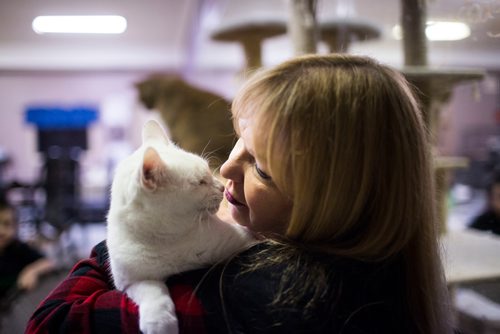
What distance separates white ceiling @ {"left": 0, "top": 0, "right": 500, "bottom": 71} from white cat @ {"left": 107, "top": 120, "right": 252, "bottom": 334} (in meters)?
0.40

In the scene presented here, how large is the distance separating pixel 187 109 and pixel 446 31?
122 centimetres

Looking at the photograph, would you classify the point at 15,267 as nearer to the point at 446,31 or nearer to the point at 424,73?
the point at 424,73

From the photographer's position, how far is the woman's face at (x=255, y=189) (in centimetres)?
68

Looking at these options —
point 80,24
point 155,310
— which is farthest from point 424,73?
point 80,24

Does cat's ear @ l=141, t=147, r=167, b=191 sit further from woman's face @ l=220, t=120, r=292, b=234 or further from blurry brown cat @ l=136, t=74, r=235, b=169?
blurry brown cat @ l=136, t=74, r=235, b=169

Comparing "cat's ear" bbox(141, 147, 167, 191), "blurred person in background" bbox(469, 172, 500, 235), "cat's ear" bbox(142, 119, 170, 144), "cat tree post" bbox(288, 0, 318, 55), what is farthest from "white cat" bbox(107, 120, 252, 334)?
"cat tree post" bbox(288, 0, 318, 55)

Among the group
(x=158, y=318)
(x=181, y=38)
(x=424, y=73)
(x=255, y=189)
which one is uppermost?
(x=181, y=38)

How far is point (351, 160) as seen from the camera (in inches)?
24.0

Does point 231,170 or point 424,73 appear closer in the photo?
point 231,170

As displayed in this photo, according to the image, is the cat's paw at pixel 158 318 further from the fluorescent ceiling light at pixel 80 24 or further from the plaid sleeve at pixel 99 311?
the fluorescent ceiling light at pixel 80 24

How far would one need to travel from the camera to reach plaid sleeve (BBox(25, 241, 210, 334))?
1.93ft

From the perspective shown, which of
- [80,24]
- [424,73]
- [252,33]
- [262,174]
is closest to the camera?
[262,174]

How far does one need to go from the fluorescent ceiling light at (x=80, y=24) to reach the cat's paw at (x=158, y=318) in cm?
283

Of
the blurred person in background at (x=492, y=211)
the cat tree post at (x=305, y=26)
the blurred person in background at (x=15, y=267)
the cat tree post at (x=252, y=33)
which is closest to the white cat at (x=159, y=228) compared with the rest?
the blurred person in background at (x=15, y=267)
